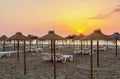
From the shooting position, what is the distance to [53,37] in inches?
391

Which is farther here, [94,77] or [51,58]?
[51,58]

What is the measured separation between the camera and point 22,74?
11203mm

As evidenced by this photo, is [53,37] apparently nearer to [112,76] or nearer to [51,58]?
[112,76]

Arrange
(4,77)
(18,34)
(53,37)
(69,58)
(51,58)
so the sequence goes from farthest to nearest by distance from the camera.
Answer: (69,58) → (51,58) → (18,34) → (4,77) → (53,37)

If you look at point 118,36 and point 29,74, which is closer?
point 29,74

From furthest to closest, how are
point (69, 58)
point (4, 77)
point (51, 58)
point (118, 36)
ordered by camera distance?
point (118, 36)
point (69, 58)
point (51, 58)
point (4, 77)

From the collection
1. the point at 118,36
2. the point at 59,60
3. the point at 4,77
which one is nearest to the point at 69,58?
the point at 59,60

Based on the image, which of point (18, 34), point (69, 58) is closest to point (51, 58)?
point (69, 58)

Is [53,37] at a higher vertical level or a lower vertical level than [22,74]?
higher

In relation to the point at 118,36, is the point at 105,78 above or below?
below

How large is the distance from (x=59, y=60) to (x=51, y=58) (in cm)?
52

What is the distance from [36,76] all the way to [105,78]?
9.46 feet

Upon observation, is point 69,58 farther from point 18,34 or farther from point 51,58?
point 18,34

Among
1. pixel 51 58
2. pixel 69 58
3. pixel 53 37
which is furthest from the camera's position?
pixel 69 58
